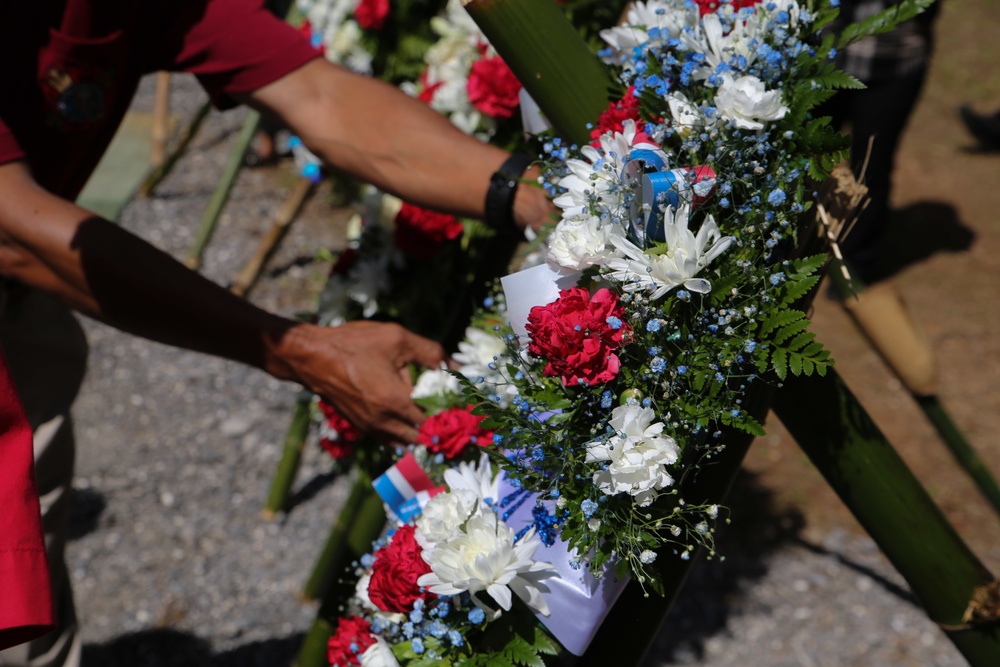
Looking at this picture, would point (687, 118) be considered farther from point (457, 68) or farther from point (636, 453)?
point (457, 68)

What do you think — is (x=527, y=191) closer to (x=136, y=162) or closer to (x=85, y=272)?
(x=85, y=272)

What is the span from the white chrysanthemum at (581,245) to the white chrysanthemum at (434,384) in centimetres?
61

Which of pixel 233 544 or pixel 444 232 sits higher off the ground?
pixel 444 232

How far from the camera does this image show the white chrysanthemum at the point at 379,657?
4.86 ft

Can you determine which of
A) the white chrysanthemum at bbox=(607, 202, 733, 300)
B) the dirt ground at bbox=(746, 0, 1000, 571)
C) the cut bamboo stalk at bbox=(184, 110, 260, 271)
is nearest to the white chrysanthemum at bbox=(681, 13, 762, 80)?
the white chrysanthemum at bbox=(607, 202, 733, 300)

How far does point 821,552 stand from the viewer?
124 inches

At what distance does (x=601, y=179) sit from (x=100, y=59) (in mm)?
1245

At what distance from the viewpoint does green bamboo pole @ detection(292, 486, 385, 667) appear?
2.19m

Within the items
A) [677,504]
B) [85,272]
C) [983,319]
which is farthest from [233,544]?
[983,319]

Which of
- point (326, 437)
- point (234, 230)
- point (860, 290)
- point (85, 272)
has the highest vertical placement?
point (85, 272)

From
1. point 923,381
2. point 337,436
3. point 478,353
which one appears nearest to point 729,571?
point 923,381

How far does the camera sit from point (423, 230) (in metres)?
2.54

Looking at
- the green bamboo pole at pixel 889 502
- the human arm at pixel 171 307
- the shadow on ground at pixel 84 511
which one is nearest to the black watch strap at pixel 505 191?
the human arm at pixel 171 307

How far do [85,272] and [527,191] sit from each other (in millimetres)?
851
